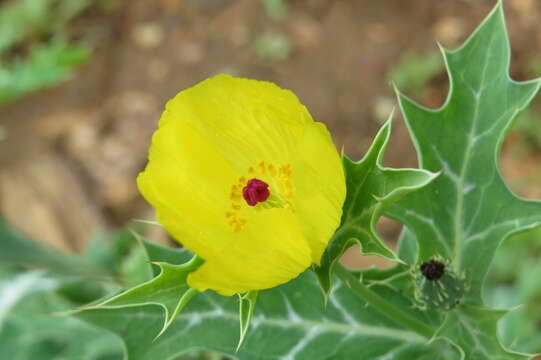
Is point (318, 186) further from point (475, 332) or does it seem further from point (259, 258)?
point (475, 332)

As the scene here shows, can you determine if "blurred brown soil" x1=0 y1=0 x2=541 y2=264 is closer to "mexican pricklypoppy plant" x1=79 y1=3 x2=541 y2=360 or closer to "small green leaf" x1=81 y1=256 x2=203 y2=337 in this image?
"mexican pricklypoppy plant" x1=79 y1=3 x2=541 y2=360

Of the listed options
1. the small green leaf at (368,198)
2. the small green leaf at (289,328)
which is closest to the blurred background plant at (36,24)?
the small green leaf at (289,328)

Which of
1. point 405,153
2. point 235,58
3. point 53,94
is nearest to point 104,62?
point 53,94

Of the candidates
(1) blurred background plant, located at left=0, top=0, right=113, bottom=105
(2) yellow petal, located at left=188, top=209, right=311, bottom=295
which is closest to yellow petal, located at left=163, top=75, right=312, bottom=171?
(2) yellow petal, located at left=188, top=209, right=311, bottom=295

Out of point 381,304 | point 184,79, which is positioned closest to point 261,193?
point 381,304

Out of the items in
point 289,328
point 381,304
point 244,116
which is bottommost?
point 289,328

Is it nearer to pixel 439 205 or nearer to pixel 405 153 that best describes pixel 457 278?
pixel 439 205
